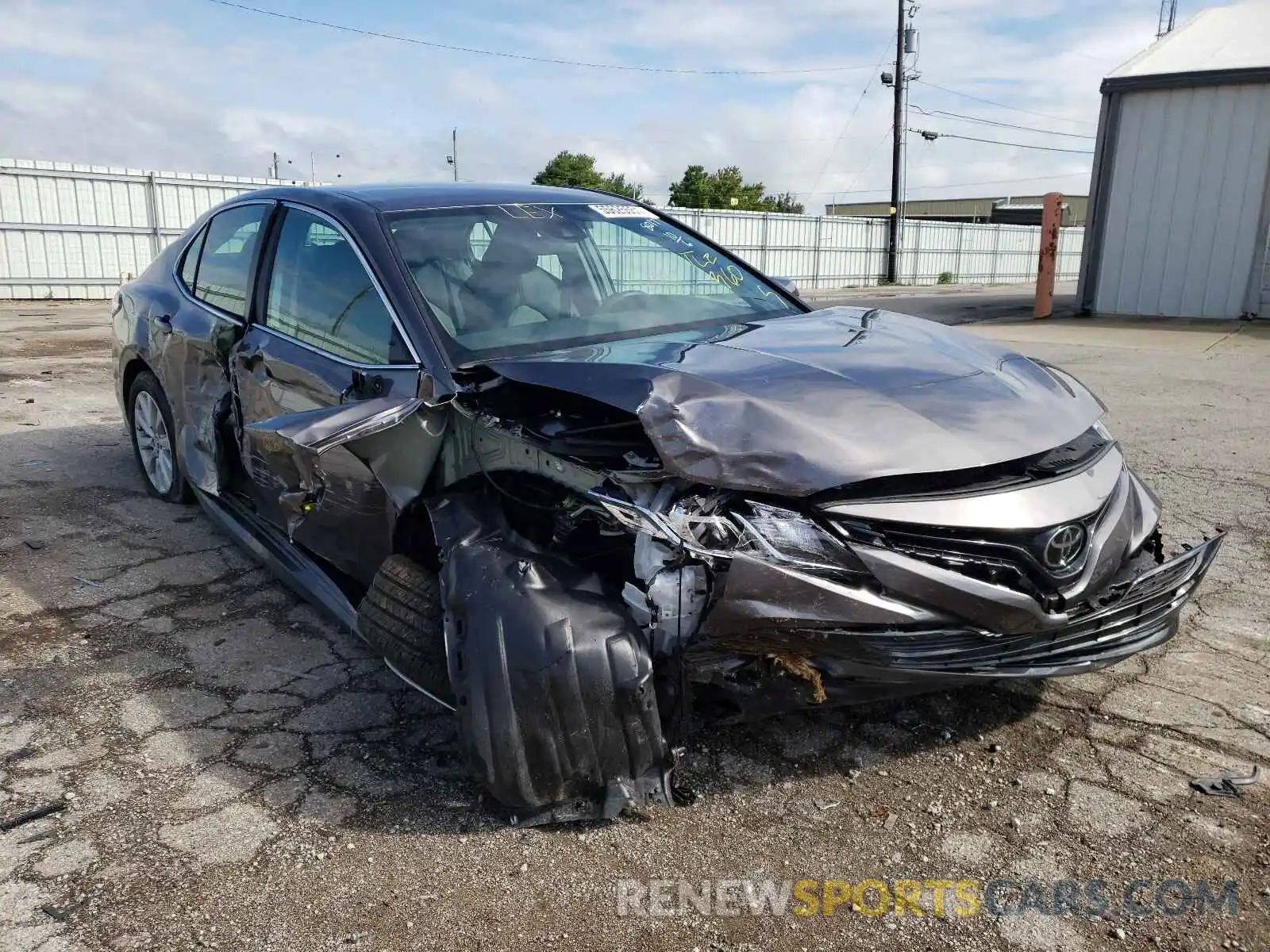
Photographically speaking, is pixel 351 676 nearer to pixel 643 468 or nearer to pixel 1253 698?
pixel 643 468

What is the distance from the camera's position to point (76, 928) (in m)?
2.14

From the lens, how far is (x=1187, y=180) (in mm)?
13852

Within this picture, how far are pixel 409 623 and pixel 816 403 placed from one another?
1.27 meters

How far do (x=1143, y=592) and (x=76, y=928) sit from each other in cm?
275

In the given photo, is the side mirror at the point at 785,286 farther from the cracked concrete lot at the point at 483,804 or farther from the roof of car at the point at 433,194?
the cracked concrete lot at the point at 483,804

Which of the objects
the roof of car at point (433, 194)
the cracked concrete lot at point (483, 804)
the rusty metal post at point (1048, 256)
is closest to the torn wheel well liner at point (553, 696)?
the cracked concrete lot at point (483, 804)

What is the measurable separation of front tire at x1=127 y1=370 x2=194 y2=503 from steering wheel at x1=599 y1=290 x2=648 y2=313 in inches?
96.7

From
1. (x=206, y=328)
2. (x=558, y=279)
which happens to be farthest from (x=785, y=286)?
(x=206, y=328)

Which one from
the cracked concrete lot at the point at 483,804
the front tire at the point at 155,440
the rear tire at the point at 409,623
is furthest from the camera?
the front tire at the point at 155,440

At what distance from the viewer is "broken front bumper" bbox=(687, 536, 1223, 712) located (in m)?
2.27

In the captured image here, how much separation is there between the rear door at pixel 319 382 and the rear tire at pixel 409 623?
0.23 meters

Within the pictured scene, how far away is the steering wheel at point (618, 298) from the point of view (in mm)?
3488

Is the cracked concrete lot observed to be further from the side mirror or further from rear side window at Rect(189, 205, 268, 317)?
the side mirror

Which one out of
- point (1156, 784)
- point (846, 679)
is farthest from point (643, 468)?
point (1156, 784)
